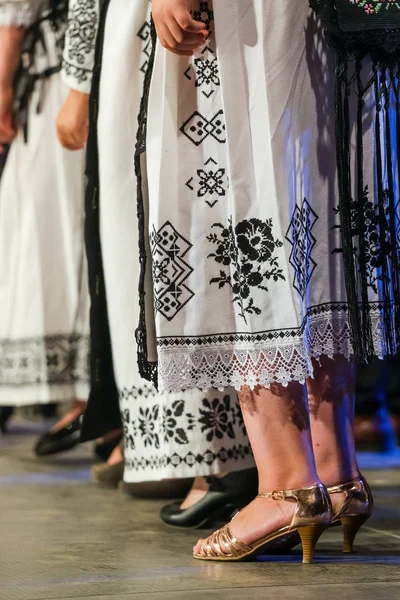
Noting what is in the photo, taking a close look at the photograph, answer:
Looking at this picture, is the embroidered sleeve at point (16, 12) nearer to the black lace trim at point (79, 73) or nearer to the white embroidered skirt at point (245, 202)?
the black lace trim at point (79, 73)

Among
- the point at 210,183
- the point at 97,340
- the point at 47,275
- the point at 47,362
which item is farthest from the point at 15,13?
the point at 210,183

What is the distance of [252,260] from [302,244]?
0.10 meters

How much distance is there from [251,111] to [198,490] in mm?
829

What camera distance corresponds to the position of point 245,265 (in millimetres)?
1674

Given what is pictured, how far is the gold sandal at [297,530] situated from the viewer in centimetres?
166

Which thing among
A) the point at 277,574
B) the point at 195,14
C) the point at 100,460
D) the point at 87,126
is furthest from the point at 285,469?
the point at 100,460

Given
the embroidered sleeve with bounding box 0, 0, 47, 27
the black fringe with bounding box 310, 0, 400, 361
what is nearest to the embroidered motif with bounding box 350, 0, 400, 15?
the black fringe with bounding box 310, 0, 400, 361

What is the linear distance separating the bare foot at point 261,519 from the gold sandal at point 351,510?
0.12m

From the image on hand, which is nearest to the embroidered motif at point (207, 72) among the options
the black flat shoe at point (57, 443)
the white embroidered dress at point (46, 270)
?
the white embroidered dress at point (46, 270)

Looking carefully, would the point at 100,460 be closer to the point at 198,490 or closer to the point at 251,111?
the point at 198,490

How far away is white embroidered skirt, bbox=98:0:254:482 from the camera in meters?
2.09

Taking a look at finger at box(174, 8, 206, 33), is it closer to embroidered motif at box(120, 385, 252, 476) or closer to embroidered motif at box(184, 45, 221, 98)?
embroidered motif at box(184, 45, 221, 98)

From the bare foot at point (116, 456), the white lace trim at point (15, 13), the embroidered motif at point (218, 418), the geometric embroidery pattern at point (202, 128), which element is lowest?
the bare foot at point (116, 456)

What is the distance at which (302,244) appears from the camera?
5.59ft
